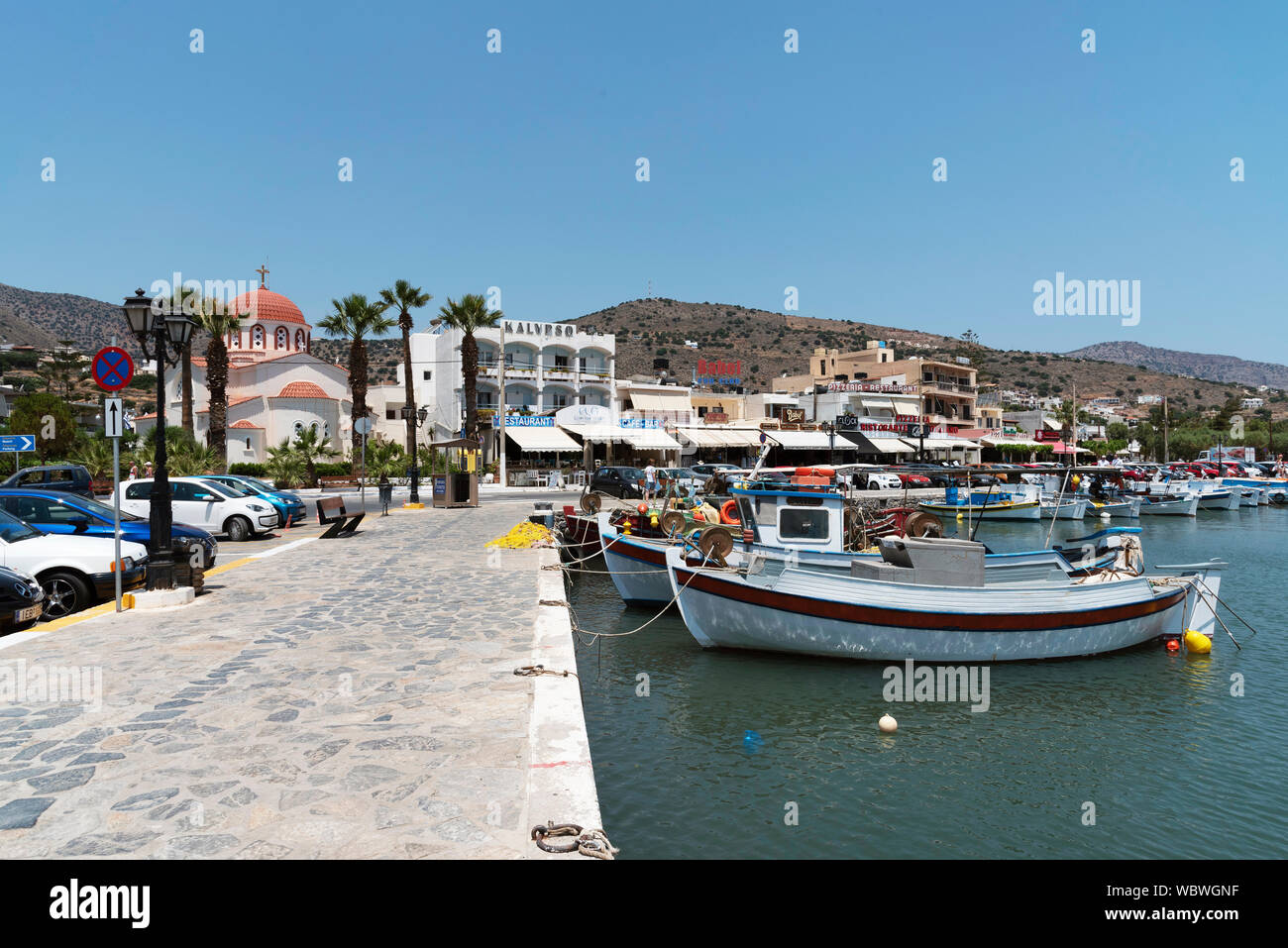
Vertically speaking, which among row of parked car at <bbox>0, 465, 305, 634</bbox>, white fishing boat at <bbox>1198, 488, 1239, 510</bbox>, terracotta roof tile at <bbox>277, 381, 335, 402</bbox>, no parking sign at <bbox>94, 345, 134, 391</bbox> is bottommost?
white fishing boat at <bbox>1198, 488, 1239, 510</bbox>

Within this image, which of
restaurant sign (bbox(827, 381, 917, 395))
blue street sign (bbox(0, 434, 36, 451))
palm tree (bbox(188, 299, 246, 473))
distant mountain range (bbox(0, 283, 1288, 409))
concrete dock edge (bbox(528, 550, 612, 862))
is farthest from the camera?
distant mountain range (bbox(0, 283, 1288, 409))

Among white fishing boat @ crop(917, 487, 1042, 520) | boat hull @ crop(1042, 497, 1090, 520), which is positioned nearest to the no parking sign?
white fishing boat @ crop(917, 487, 1042, 520)

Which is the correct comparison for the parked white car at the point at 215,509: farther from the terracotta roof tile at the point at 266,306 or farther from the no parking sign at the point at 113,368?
the terracotta roof tile at the point at 266,306

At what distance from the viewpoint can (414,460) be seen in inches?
1639

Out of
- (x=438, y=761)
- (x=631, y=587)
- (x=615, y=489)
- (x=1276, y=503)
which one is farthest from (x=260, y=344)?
(x=1276, y=503)

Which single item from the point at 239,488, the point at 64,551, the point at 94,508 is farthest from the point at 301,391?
the point at 64,551

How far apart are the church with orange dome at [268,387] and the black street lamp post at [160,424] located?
3859 centimetres

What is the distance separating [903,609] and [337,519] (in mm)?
15536

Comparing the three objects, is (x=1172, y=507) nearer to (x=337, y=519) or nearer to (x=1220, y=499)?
(x=1220, y=499)

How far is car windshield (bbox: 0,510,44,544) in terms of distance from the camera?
1171cm

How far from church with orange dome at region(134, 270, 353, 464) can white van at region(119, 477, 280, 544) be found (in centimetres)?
2786

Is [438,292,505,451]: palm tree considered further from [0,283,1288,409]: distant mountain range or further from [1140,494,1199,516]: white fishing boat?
[0,283,1288,409]: distant mountain range

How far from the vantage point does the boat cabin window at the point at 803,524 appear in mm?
15031

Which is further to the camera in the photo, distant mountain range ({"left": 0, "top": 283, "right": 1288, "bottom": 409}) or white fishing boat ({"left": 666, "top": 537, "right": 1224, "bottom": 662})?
distant mountain range ({"left": 0, "top": 283, "right": 1288, "bottom": 409})
